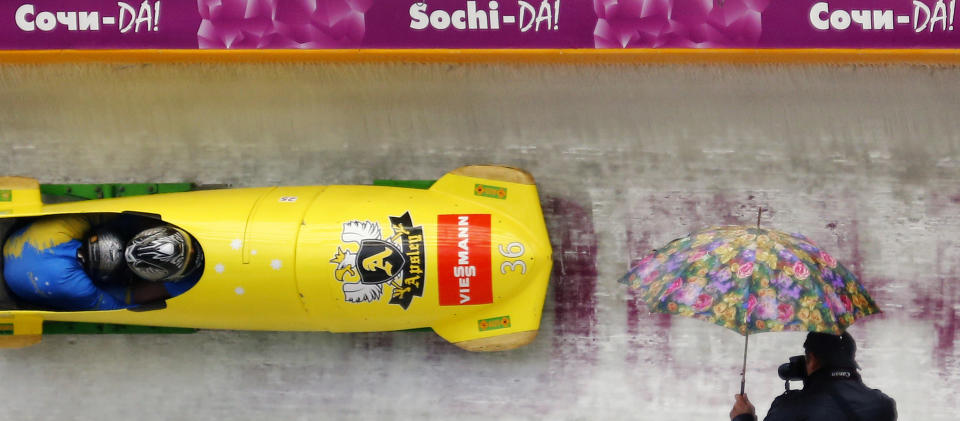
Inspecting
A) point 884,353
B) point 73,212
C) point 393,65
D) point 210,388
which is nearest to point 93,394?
point 210,388

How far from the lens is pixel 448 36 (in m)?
4.13

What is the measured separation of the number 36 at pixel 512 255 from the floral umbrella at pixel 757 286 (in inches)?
36.4

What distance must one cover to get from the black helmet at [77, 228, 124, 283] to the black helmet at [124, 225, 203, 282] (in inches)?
6.0

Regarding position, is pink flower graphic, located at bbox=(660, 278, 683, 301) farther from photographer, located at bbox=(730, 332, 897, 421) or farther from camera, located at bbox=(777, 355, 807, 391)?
camera, located at bbox=(777, 355, 807, 391)

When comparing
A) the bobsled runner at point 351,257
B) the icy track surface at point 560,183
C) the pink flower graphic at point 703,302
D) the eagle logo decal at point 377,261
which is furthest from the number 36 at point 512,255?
the pink flower graphic at point 703,302

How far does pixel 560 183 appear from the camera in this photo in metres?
4.50

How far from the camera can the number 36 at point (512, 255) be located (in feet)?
13.0

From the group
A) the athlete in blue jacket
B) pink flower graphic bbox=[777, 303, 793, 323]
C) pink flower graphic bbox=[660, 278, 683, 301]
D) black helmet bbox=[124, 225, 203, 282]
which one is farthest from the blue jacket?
pink flower graphic bbox=[777, 303, 793, 323]

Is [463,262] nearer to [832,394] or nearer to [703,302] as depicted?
[703,302]

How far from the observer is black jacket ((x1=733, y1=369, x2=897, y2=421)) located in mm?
3234

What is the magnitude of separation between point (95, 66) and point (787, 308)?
11.9 feet

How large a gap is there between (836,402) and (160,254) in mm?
2821

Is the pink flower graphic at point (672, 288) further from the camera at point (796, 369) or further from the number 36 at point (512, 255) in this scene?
the number 36 at point (512, 255)

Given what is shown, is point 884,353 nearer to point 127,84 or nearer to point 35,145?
point 127,84
